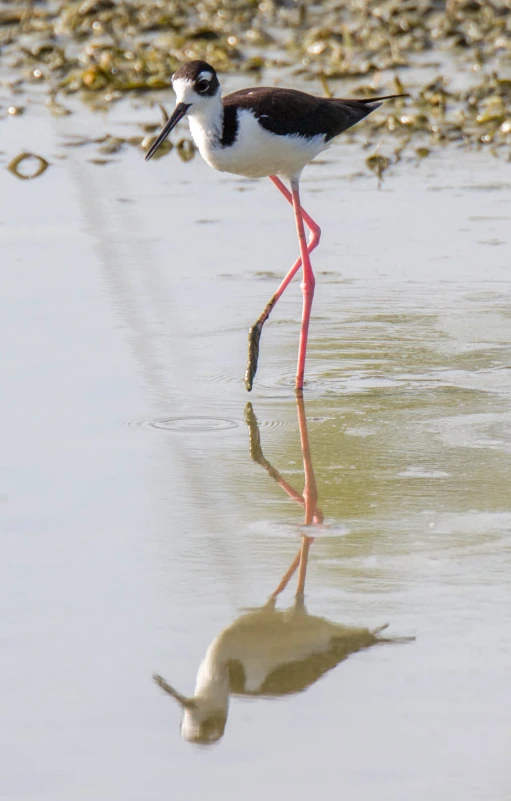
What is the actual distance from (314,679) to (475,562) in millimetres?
764

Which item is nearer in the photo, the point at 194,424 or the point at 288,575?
the point at 288,575

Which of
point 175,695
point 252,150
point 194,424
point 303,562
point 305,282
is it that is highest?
point 175,695

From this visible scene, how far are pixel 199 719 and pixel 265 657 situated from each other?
1.11 feet

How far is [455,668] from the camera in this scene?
10.7ft

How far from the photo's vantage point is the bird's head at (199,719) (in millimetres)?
3029

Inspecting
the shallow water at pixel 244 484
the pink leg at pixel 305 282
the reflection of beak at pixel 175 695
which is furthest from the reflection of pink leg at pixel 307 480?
the reflection of beak at pixel 175 695

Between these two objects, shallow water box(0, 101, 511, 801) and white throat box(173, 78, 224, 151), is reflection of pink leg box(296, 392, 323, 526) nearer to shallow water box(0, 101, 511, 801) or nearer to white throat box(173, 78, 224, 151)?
shallow water box(0, 101, 511, 801)

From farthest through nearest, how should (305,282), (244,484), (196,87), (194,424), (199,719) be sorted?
(305,282) < (196,87) < (194,424) < (244,484) < (199,719)

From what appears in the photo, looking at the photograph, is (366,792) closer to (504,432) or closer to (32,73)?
(504,432)

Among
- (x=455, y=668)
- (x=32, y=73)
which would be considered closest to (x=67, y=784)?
(x=455, y=668)

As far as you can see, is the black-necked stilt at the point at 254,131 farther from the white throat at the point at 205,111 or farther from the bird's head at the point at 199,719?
the bird's head at the point at 199,719

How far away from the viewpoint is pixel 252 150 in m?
5.70

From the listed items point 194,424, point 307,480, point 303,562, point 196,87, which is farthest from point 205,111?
point 303,562

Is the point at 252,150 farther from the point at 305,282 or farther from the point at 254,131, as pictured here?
the point at 305,282
